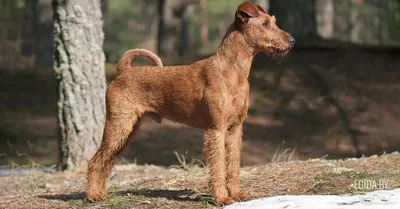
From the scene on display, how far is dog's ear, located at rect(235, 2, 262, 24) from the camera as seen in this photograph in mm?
6355

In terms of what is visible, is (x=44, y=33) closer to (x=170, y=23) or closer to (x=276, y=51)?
(x=170, y=23)

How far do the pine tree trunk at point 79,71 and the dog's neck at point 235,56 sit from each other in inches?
148

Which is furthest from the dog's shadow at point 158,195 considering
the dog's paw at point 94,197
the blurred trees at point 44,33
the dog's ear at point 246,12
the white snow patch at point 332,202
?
the blurred trees at point 44,33

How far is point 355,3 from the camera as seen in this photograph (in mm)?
36188

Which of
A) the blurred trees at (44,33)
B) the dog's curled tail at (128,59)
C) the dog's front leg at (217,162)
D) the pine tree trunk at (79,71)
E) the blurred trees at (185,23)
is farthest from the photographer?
the blurred trees at (44,33)

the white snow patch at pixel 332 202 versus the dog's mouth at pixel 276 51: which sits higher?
the dog's mouth at pixel 276 51

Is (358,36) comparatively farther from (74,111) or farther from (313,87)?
(74,111)

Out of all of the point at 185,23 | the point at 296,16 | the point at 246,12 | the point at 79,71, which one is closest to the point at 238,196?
the point at 246,12

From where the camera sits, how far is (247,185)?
743cm

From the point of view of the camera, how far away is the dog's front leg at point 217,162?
247 inches

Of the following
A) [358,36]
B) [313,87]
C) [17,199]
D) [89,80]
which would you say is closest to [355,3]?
[358,36]

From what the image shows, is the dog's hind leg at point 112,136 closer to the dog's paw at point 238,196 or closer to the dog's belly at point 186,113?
the dog's belly at point 186,113

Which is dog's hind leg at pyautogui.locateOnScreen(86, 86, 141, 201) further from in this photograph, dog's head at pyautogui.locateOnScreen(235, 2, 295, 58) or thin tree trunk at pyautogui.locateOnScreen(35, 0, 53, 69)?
thin tree trunk at pyautogui.locateOnScreen(35, 0, 53, 69)

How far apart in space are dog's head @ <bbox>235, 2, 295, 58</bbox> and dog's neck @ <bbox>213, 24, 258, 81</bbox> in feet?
0.20
